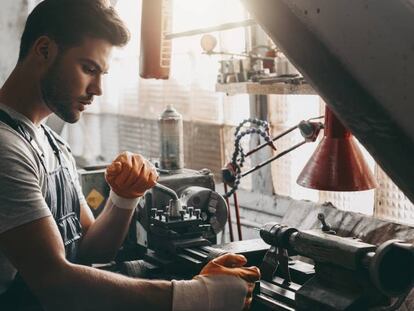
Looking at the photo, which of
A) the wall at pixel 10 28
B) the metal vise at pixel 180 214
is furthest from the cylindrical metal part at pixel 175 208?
the wall at pixel 10 28

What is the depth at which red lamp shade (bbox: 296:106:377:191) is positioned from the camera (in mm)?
1488

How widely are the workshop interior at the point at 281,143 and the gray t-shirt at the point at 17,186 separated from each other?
44 centimetres

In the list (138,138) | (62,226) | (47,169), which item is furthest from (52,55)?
(138,138)

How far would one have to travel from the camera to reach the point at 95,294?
1359 millimetres

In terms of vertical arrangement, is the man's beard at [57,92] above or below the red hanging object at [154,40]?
below

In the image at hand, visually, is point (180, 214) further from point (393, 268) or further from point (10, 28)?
point (10, 28)

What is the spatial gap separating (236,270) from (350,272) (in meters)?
0.29

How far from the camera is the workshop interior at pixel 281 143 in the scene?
0.95 meters

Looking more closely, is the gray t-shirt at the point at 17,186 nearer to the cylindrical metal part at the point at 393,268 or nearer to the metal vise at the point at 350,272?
the metal vise at the point at 350,272

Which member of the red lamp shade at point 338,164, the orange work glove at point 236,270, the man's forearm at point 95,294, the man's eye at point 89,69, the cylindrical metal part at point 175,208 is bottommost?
the man's forearm at point 95,294

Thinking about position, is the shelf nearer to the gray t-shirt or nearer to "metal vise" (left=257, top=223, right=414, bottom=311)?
"metal vise" (left=257, top=223, right=414, bottom=311)

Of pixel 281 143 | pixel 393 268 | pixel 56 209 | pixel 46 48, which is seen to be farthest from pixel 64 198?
pixel 281 143

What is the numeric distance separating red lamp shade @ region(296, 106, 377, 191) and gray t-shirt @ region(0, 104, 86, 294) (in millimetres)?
712

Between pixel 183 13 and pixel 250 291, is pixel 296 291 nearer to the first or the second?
pixel 250 291
